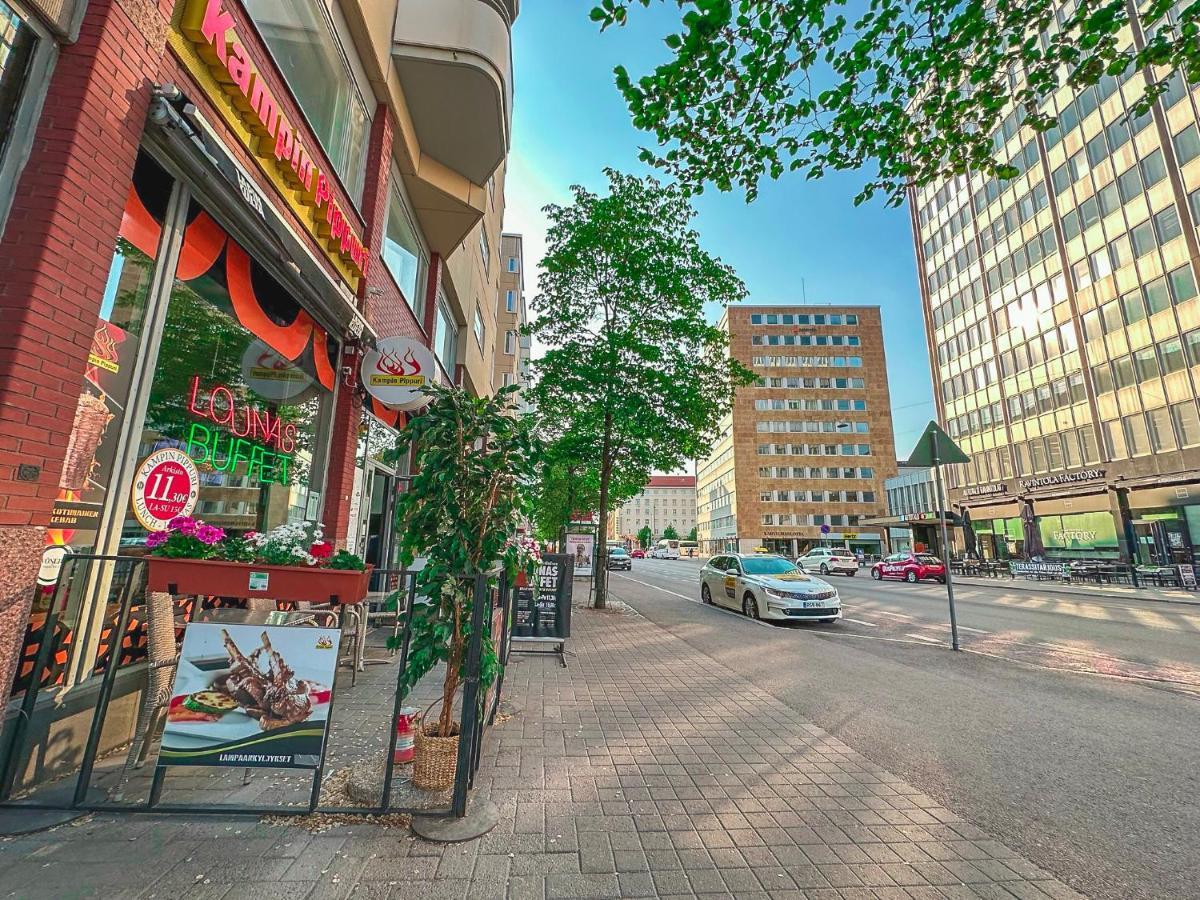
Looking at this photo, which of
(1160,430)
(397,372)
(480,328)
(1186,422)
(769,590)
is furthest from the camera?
(1160,430)

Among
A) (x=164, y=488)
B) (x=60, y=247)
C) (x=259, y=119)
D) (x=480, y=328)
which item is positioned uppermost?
(x=480, y=328)

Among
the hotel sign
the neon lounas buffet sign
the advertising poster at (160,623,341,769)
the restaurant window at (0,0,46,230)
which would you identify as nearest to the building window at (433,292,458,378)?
→ the hotel sign

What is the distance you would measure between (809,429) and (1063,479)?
33917mm

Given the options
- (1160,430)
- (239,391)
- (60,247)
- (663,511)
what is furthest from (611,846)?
(663,511)

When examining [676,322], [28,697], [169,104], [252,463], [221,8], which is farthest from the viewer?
[676,322]

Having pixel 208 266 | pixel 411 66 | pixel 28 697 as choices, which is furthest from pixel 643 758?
pixel 411 66

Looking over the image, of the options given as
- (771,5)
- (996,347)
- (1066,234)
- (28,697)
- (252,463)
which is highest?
(1066,234)

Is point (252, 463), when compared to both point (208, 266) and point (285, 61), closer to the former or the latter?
point (208, 266)

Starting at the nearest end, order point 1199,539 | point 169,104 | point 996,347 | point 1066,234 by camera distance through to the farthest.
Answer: point 169,104 < point 1199,539 < point 1066,234 < point 996,347

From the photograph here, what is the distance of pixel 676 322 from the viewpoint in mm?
15281

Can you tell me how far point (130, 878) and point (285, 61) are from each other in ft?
23.6

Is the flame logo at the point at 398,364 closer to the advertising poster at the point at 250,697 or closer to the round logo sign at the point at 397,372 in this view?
the round logo sign at the point at 397,372

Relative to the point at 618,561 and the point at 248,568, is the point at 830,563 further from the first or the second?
the point at 248,568

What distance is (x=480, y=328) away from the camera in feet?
58.7
